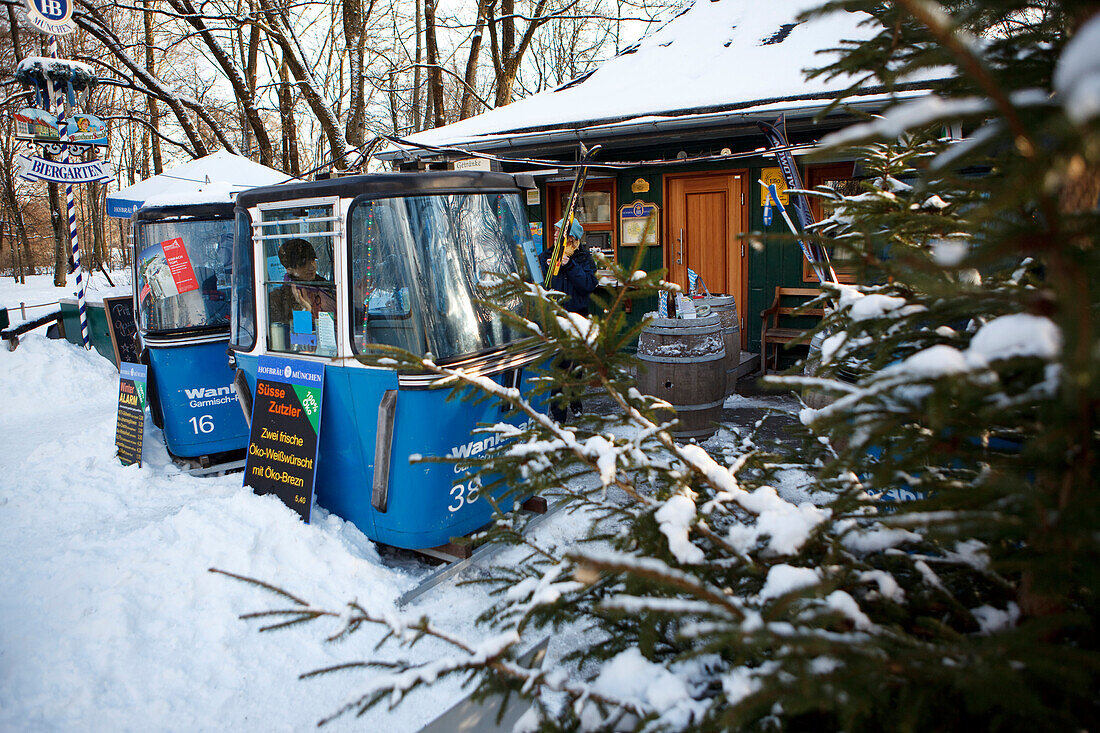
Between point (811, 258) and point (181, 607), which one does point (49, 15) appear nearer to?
point (181, 607)

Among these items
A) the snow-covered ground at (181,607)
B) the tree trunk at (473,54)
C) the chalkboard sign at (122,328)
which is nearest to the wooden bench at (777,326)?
the snow-covered ground at (181,607)

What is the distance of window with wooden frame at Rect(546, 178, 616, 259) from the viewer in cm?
941

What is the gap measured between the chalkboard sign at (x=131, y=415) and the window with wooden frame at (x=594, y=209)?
5533mm

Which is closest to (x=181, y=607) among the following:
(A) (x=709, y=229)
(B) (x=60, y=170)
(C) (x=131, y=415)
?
(C) (x=131, y=415)

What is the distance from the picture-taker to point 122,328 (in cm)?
856

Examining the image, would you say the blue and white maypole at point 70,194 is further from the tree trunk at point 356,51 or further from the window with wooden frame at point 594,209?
the window with wooden frame at point 594,209

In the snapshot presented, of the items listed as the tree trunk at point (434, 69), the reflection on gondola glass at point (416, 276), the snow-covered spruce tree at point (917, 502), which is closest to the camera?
the snow-covered spruce tree at point (917, 502)

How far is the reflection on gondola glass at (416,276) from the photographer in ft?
12.1

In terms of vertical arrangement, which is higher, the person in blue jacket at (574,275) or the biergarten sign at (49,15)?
the biergarten sign at (49,15)

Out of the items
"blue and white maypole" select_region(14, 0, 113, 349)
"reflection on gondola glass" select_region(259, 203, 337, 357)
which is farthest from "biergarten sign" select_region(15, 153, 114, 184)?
"reflection on gondola glass" select_region(259, 203, 337, 357)

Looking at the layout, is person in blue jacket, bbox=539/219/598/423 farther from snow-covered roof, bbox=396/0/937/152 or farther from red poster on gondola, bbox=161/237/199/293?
red poster on gondola, bbox=161/237/199/293

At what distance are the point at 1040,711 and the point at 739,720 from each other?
381mm

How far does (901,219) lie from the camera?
1781 mm

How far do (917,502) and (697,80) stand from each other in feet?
27.1
